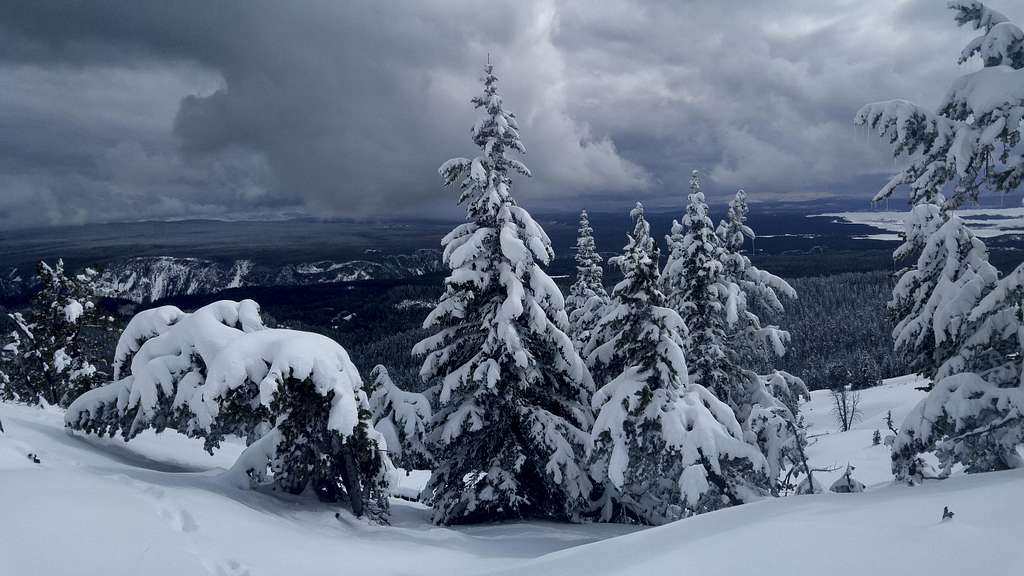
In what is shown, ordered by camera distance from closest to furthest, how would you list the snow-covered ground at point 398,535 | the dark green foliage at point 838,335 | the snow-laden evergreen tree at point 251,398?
the snow-covered ground at point 398,535
the snow-laden evergreen tree at point 251,398
the dark green foliage at point 838,335

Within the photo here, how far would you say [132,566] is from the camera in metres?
6.20

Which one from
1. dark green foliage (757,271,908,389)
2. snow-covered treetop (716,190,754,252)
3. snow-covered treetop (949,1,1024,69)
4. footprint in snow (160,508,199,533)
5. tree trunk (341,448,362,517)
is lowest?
dark green foliage (757,271,908,389)

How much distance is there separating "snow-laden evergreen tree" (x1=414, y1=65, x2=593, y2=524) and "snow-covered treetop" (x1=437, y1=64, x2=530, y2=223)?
1.1 inches

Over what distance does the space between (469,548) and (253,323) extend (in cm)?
676

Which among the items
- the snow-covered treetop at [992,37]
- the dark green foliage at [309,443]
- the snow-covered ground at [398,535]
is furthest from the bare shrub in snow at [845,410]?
the dark green foliage at [309,443]

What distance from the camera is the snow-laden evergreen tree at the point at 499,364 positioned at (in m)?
13.1

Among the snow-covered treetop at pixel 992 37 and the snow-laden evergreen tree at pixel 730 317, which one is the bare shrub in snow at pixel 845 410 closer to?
the snow-laden evergreen tree at pixel 730 317

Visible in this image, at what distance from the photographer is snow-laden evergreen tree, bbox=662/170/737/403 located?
16.1 m

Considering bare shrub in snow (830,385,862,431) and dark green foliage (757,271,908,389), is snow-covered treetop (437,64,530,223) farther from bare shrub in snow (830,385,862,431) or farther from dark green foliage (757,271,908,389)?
dark green foliage (757,271,908,389)

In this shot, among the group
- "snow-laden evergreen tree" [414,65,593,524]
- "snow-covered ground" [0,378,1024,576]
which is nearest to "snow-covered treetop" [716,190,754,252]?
"snow-laden evergreen tree" [414,65,593,524]

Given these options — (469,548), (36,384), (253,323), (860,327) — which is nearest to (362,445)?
(469,548)

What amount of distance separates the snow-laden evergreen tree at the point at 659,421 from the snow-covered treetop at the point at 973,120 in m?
5.31

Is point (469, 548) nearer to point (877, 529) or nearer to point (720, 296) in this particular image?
point (877, 529)

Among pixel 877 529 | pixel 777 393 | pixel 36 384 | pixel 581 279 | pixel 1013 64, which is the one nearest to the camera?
pixel 877 529
